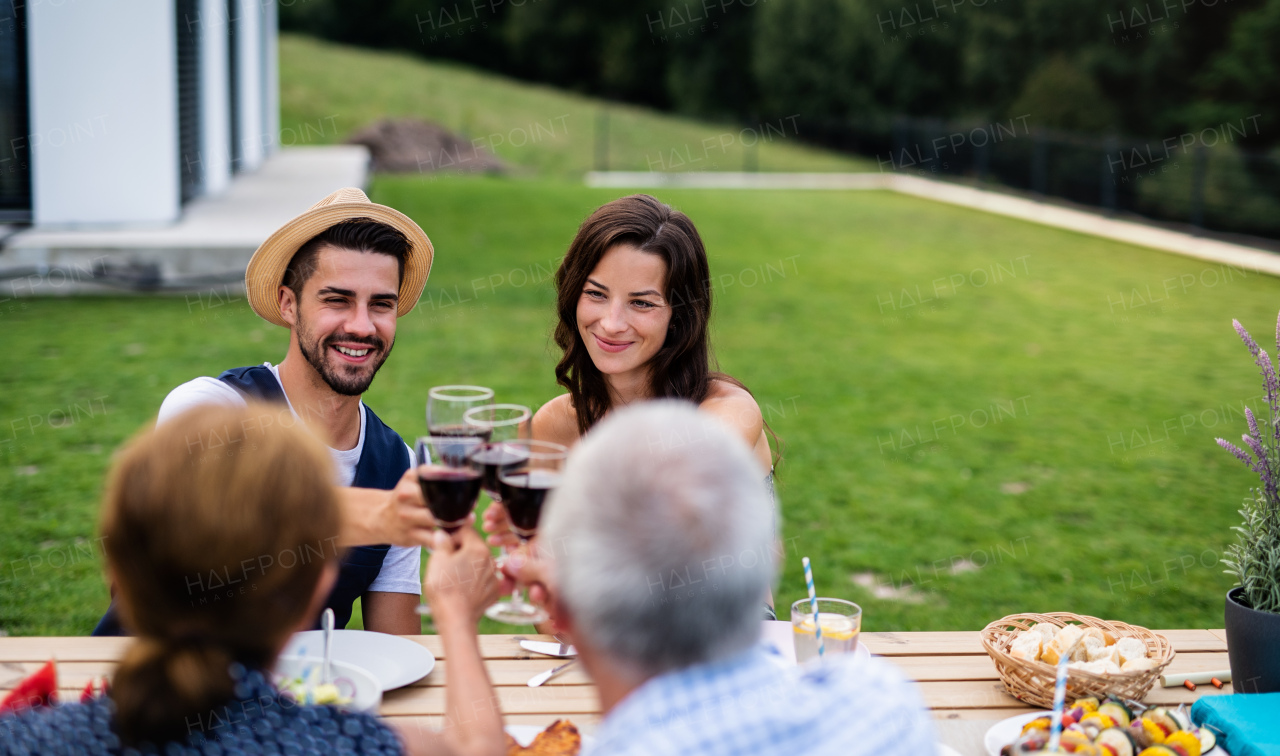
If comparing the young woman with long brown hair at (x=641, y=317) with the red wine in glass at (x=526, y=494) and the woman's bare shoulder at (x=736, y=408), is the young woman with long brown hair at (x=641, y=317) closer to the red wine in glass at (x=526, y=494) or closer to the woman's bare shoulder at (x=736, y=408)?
the woman's bare shoulder at (x=736, y=408)

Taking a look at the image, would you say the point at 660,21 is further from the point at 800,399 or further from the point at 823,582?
the point at 823,582

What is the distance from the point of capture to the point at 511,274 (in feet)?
40.1

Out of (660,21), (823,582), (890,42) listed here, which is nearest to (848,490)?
(823,582)

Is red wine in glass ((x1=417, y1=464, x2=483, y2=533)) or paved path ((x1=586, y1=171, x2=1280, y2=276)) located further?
paved path ((x1=586, y1=171, x2=1280, y2=276))

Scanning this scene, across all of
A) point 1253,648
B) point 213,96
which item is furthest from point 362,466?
point 213,96

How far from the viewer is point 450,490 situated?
5.89 feet

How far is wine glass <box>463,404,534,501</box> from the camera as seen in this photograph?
180cm

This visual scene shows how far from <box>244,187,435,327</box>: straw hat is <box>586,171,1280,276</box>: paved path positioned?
1430 centimetres

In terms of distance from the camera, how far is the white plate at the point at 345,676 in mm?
1872

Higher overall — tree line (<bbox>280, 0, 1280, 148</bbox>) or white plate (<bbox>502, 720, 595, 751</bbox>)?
tree line (<bbox>280, 0, 1280, 148</bbox>)

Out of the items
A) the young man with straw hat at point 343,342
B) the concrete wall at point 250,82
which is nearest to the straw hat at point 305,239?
the young man with straw hat at point 343,342

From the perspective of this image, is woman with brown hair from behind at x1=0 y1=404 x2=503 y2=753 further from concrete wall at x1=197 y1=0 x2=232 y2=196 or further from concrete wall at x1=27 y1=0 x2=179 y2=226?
concrete wall at x1=197 y1=0 x2=232 y2=196

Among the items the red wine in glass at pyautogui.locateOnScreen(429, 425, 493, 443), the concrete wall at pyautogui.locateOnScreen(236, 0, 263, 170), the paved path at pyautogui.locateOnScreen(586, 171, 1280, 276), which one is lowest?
the red wine in glass at pyautogui.locateOnScreen(429, 425, 493, 443)

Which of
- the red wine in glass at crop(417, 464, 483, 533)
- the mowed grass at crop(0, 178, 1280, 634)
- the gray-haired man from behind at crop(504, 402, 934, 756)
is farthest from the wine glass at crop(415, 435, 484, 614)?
the mowed grass at crop(0, 178, 1280, 634)
